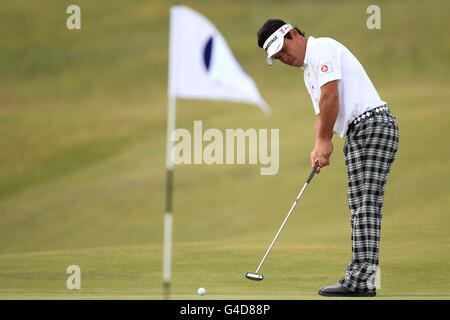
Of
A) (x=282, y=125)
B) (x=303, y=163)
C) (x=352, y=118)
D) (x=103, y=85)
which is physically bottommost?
(x=352, y=118)

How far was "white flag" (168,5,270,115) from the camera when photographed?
737 centimetres

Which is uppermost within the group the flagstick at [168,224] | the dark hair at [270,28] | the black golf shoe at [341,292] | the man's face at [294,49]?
the dark hair at [270,28]

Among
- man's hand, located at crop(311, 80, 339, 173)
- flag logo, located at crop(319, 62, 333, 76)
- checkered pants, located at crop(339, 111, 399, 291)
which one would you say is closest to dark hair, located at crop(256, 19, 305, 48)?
flag logo, located at crop(319, 62, 333, 76)

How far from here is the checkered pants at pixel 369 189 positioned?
196 inches

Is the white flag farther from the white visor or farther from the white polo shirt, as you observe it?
the white polo shirt

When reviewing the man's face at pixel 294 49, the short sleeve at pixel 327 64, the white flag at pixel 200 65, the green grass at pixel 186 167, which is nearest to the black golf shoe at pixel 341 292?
the green grass at pixel 186 167

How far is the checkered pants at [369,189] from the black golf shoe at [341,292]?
28mm

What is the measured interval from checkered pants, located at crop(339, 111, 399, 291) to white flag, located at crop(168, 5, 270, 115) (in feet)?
8.10

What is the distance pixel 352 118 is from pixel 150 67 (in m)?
34.8

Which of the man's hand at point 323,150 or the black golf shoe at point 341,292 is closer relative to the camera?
the black golf shoe at point 341,292

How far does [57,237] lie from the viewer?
1825 centimetres

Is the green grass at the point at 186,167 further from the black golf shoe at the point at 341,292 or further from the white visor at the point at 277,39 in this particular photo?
the white visor at the point at 277,39
